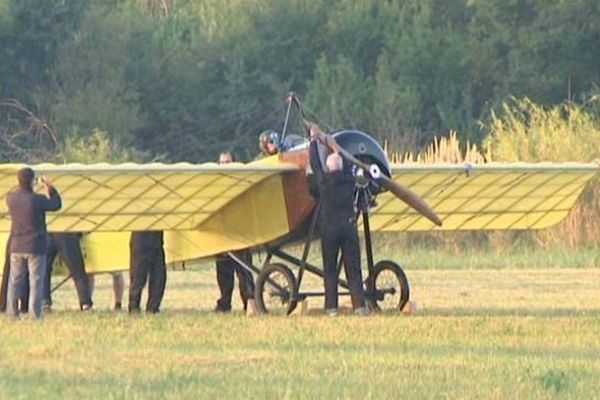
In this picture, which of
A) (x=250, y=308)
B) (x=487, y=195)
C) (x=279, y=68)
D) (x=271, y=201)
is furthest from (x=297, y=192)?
(x=279, y=68)

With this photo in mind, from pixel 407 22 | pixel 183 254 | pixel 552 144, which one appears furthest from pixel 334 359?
pixel 407 22

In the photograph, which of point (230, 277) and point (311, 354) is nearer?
point (311, 354)

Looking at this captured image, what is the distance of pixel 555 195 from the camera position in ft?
79.7

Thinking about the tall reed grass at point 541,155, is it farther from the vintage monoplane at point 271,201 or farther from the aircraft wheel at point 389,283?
the aircraft wheel at point 389,283

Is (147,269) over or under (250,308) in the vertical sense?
over

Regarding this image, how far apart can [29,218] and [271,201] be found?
3.37 meters

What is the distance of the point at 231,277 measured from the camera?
2298cm

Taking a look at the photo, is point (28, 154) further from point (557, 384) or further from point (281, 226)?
point (557, 384)

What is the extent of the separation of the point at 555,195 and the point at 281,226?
4.18m

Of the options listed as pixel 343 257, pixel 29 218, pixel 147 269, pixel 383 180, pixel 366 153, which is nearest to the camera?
pixel 29 218

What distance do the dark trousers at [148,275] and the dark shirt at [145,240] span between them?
27 millimetres

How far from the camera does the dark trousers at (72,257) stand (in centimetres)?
2288

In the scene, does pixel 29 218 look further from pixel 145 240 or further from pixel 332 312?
pixel 332 312

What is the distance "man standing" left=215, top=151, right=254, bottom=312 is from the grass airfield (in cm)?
40
